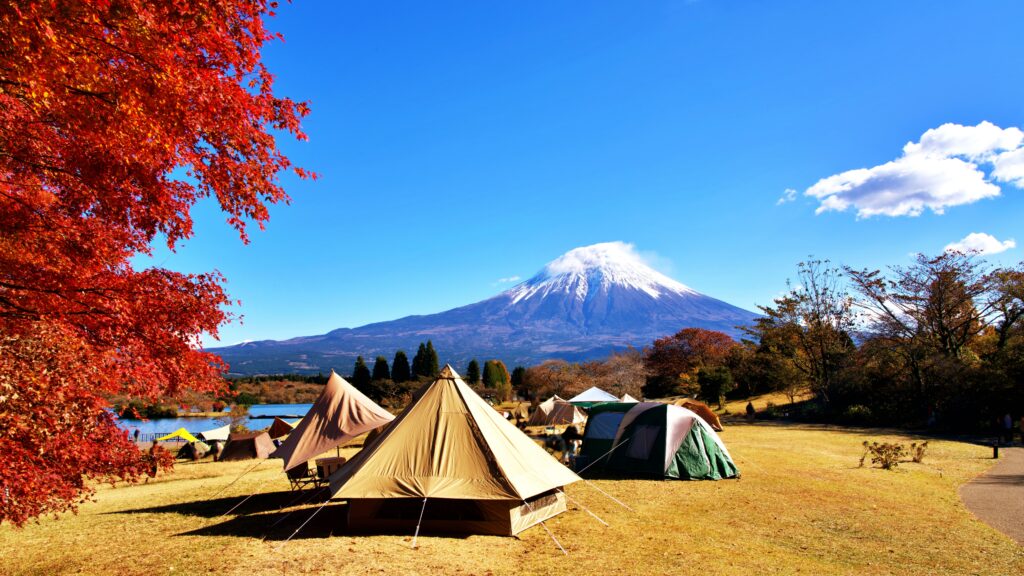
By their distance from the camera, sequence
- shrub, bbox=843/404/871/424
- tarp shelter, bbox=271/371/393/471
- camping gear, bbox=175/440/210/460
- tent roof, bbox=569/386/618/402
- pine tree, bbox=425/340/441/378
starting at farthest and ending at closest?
pine tree, bbox=425/340/441/378 → tent roof, bbox=569/386/618/402 → shrub, bbox=843/404/871/424 → camping gear, bbox=175/440/210/460 → tarp shelter, bbox=271/371/393/471

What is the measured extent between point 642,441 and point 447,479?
7.06 meters

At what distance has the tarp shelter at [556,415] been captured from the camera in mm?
27344

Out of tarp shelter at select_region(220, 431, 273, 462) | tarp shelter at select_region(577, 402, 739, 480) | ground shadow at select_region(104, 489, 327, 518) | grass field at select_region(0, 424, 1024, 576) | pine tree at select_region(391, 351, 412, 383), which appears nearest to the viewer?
grass field at select_region(0, 424, 1024, 576)

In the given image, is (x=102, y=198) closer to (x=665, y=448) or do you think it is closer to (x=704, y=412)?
(x=665, y=448)

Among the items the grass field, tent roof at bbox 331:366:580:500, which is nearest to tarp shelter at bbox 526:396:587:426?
the grass field

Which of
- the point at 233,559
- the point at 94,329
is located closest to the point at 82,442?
the point at 94,329

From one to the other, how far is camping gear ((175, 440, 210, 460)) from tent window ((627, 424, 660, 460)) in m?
20.9

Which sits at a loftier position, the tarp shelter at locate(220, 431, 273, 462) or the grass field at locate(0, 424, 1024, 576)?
the grass field at locate(0, 424, 1024, 576)

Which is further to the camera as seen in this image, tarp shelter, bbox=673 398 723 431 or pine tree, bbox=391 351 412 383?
pine tree, bbox=391 351 412 383

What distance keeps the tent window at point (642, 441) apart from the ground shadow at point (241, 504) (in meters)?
7.45

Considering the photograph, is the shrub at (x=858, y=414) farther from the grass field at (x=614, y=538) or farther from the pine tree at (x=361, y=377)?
the pine tree at (x=361, y=377)

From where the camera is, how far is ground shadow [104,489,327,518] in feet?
33.9

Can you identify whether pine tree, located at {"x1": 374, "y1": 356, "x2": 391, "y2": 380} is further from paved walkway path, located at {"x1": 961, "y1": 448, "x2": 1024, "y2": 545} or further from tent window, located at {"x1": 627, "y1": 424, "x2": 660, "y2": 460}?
paved walkway path, located at {"x1": 961, "y1": 448, "x2": 1024, "y2": 545}

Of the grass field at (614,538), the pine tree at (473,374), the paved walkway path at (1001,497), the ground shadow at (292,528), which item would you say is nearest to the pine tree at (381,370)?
the pine tree at (473,374)
